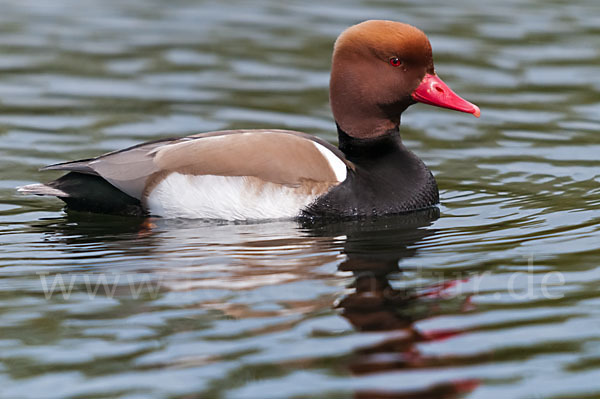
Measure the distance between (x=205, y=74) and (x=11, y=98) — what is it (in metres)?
1.84

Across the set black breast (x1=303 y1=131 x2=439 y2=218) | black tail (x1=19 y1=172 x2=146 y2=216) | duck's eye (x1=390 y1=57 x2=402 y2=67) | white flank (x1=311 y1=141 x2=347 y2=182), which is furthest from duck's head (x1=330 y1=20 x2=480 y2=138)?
black tail (x1=19 y1=172 x2=146 y2=216)

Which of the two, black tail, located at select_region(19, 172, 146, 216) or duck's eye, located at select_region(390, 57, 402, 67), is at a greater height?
duck's eye, located at select_region(390, 57, 402, 67)

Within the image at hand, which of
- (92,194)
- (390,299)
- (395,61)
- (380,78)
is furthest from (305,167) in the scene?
(390,299)

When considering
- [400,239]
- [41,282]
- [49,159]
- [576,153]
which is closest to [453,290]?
[400,239]

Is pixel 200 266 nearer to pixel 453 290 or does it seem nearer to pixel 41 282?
pixel 41 282

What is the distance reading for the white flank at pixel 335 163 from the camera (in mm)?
6473

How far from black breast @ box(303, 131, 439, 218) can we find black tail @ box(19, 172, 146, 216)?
108cm

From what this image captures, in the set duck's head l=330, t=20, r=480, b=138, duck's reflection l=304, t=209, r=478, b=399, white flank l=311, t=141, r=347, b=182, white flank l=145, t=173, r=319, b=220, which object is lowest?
duck's reflection l=304, t=209, r=478, b=399

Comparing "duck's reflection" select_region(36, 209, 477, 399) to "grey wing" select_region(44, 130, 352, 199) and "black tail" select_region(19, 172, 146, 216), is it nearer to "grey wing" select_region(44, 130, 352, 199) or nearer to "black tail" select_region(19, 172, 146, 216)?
"black tail" select_region(19, 172, 146, 216)

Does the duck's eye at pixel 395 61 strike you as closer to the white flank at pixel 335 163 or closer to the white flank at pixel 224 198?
the white flank at pixel 335 163

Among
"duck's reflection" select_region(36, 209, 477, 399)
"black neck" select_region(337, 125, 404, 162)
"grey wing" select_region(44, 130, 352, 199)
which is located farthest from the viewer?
"black neck" select_region(337, 125, 404, 162)

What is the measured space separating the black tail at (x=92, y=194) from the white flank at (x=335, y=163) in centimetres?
115

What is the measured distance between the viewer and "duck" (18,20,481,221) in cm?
640

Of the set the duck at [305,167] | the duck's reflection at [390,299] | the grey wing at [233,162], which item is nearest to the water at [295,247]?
the duck's reflection at [390,299]
